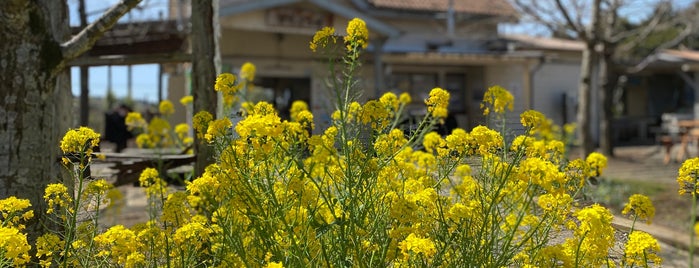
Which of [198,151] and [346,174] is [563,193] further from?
[198,151]

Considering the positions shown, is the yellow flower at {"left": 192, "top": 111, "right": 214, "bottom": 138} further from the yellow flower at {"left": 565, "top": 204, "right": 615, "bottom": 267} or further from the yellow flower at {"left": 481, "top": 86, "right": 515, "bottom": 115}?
the yellow flower at {"left": 565, "top": 204, "right": 615, "bottom": 267}

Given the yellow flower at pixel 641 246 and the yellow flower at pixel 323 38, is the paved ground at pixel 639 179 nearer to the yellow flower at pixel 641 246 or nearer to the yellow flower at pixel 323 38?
the yellow flower at pixel 641 246

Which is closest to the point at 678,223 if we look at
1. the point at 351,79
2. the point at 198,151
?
the point at 198,151

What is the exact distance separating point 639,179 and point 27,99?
9596 mm

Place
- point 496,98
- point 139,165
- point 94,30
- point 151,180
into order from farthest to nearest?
point 139,165 → point 151,180 → point 94,30 → point 496,98

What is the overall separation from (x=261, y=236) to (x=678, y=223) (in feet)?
20.2

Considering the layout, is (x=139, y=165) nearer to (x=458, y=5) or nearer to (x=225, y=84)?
(x=225, y=84)

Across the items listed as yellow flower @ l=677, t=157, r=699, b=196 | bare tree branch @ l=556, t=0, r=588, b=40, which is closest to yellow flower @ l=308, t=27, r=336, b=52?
yellow flower @ l=677, t=157, r=699, b=196

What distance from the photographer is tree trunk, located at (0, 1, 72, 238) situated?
2.91 meters

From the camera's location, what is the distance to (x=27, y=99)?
2953 millimetres

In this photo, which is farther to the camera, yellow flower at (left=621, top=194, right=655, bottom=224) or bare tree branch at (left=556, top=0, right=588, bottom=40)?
bare tree branch at (left=556, top=0, right=588, bottom=40)

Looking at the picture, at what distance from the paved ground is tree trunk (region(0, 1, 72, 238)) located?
2.94ft

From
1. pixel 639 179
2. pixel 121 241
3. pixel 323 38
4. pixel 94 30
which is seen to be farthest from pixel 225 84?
pixel 639 179

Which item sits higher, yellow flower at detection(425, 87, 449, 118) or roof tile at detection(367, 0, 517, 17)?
roof tile at detection(367, 0, 517, 17)
